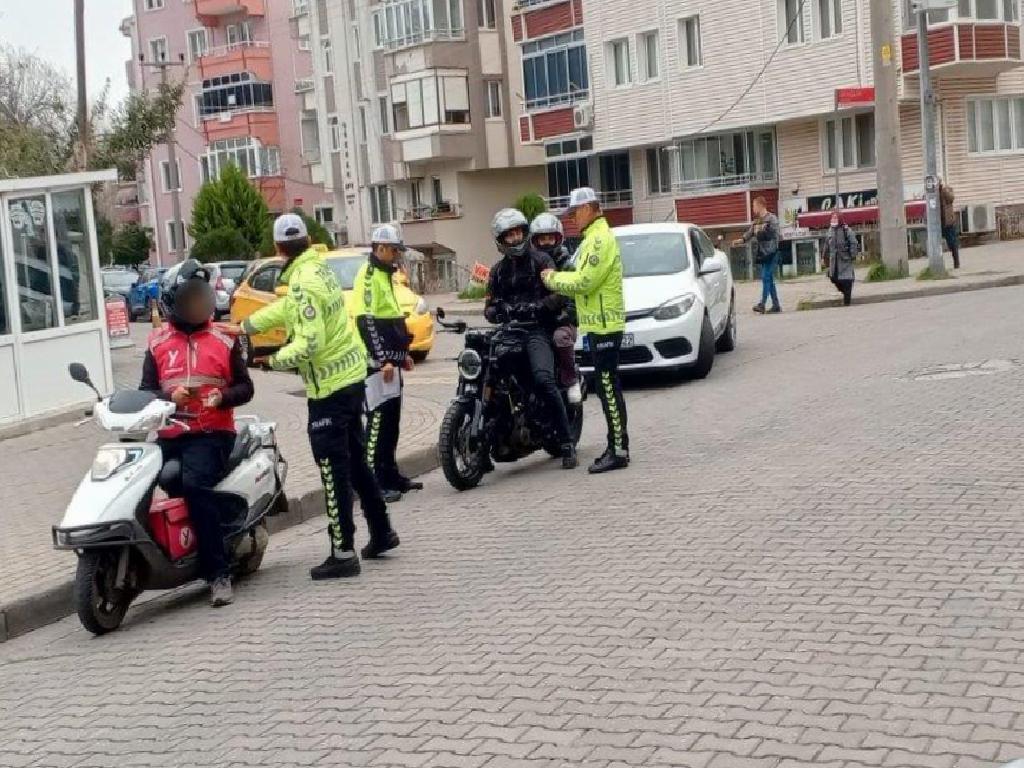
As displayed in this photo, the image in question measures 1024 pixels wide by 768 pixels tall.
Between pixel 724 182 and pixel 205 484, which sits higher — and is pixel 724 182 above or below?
above

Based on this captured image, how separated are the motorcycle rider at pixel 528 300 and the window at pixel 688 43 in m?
36.2

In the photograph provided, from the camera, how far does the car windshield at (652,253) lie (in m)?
17.3

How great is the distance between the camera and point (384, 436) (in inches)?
429

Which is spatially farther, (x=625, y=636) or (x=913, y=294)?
(x=913, y=294)

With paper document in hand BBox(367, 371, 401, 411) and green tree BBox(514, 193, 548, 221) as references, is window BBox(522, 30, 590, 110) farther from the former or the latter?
paper document in hand BBox(367, 371, 401, 411)

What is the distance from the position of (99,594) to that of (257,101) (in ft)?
209

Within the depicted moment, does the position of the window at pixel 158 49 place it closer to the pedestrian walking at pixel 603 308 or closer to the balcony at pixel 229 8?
the balcony at pixel 229 8

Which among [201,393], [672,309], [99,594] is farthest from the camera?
[672,309]

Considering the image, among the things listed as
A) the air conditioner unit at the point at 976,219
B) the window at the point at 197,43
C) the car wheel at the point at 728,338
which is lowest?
the car wheel at the point at 728,338

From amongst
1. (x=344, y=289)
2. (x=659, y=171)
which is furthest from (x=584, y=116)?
(x=344, y=289)

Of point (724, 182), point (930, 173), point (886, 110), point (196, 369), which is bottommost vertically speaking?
point (196, 369)

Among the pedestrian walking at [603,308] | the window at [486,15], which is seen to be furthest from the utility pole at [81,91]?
the window at [486,15]

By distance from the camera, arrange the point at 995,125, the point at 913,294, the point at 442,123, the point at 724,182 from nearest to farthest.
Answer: the point at 913,294
the point at 995,125
the point at 724,182
the point at 442,123

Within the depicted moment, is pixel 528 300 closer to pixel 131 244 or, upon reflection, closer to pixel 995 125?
pixel 995 125
